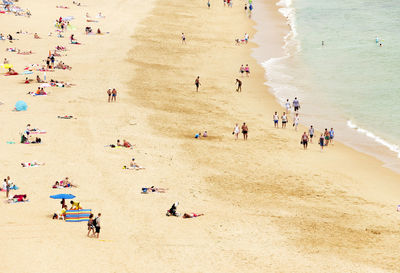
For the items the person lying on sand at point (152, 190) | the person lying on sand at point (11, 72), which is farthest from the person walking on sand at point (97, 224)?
the person lying on sand at point (11, 72)

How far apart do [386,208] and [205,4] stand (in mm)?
55795

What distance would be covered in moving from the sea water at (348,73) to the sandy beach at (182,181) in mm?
2058

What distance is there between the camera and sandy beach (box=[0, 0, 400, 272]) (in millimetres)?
18922

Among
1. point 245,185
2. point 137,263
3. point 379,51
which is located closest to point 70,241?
point 137,263

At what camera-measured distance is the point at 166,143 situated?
97.9 feet

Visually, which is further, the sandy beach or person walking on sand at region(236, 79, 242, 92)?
person walking on sand at region(236, 79, 242, 92)

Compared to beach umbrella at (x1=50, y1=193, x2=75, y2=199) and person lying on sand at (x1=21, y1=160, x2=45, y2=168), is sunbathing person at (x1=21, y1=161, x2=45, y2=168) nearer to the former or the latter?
person lying on sand at (x1=21, y1=160, x2=45, y2=168)

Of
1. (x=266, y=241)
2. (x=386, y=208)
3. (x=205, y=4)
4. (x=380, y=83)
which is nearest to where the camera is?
(x=266, y=241)

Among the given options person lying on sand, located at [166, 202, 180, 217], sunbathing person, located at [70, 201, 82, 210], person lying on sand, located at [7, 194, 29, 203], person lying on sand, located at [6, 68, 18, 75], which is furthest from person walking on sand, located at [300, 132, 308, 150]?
person lying on sand, located at [6, 68, 18, 75]

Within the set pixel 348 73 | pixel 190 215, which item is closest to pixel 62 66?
pixel 348 73

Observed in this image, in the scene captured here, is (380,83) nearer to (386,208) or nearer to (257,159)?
(257,159)

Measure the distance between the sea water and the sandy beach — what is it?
2.06 metres

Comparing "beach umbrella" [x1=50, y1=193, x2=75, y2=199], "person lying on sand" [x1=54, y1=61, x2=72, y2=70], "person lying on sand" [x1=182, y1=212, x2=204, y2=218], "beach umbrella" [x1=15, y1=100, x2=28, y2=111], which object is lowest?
"person lying on sand" [x1=182, y1=212, x2=204, y2=218]

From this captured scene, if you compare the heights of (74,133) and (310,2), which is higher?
(310,2)
